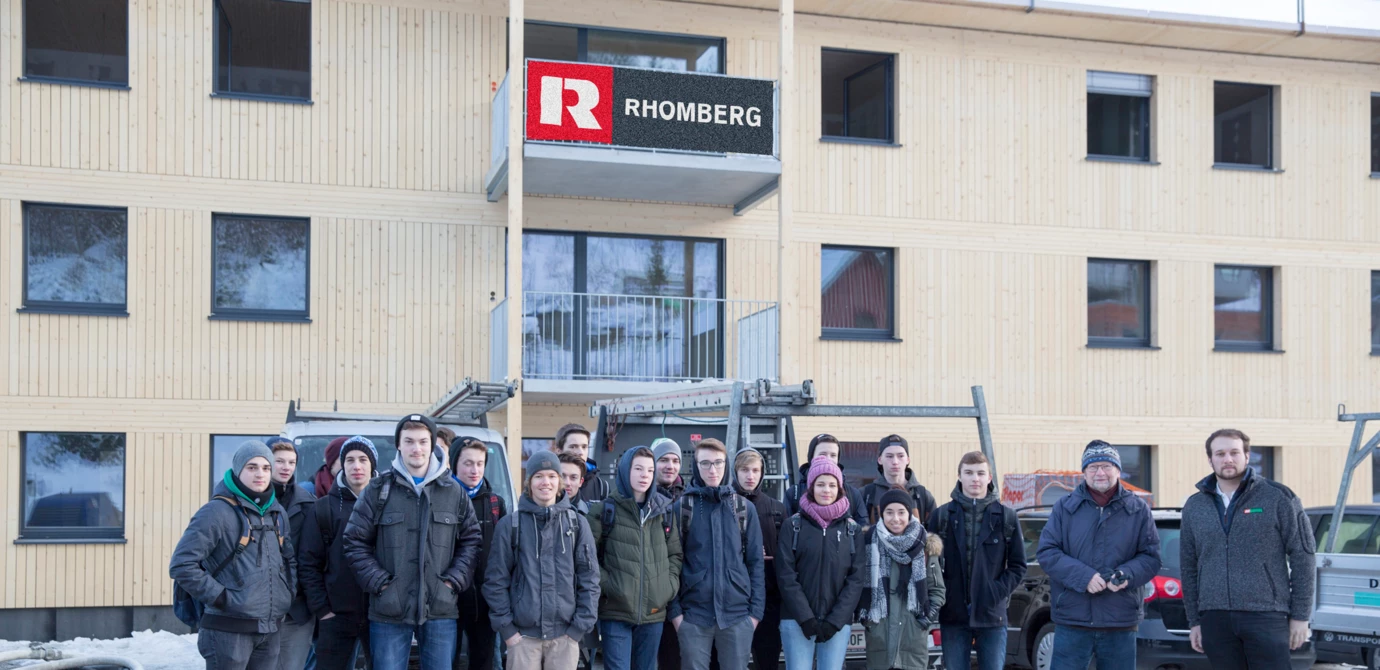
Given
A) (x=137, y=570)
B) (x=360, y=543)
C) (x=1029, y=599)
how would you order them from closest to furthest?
(x=360, y=543), (x=1029, y=599), (x=137, y=570)

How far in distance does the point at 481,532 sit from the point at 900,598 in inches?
96.8

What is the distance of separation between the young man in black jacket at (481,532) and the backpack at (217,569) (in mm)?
1104

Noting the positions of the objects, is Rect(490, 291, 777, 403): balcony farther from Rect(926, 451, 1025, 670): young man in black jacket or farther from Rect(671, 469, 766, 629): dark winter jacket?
Rect(671, 469, 766, 629): dark winter jacket

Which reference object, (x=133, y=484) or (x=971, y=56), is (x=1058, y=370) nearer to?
(x=971, y=56)

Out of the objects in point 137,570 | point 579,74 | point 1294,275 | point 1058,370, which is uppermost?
point 579,74

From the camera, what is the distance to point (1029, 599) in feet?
33.9

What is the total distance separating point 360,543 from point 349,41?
9.94 m

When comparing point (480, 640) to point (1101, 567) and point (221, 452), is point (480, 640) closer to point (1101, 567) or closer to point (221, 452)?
point (1101, 567)

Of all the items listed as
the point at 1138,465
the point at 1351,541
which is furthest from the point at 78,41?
the point at 1138,465

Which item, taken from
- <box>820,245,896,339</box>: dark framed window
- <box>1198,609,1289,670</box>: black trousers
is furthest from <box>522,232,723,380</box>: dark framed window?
<box>1198,609,1289,670</box>: black trousers

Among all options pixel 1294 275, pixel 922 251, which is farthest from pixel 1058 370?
pixel 1294 275

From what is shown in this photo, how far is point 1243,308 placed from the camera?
1834cm

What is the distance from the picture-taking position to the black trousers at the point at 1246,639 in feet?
22.5

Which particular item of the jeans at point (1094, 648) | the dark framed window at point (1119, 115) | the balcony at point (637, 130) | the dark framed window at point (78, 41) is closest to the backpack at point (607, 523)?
the jeans at point (1094, 648)
